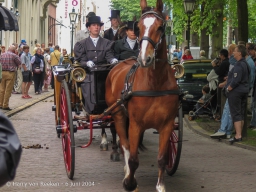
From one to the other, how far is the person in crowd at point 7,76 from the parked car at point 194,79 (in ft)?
16.8

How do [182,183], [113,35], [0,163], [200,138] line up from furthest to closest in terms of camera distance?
1. [200,138]
2. [113,35]
3. [182,183]
4. [0,163]

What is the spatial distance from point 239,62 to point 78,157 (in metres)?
4.00

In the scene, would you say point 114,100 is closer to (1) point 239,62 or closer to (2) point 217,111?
(1) point 239,62

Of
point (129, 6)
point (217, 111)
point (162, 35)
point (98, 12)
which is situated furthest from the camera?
point (98, 12)

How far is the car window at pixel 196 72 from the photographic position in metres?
22.0

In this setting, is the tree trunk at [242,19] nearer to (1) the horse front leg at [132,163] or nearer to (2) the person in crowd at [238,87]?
(2) the person in crowd at [238,87]

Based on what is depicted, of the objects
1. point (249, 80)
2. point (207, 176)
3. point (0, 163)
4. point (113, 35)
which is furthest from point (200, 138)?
point (0, 163)

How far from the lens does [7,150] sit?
2273mm

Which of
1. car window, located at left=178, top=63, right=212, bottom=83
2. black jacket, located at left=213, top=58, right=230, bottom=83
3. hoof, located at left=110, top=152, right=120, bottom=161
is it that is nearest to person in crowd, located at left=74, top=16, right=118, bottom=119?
hoof, located at left=110, top=152, right=120, bottom=161

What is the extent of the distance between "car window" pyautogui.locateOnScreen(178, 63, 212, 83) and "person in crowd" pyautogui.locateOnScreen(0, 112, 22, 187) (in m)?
19.8

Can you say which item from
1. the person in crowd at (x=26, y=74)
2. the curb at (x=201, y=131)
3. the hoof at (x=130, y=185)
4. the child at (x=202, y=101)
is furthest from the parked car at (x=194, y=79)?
the hoof at (x=130, y=185)

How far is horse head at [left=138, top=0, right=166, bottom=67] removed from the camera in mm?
7105

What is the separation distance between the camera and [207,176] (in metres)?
9.26

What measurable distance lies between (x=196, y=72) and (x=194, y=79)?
0.28 metres
